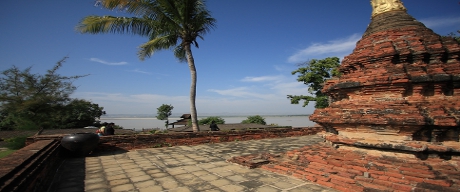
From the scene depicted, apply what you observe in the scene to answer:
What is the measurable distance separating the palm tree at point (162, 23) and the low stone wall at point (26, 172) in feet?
21.0

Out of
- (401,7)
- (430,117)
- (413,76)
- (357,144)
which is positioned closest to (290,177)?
(357,144)

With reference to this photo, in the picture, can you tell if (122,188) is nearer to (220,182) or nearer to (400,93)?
(220,182)

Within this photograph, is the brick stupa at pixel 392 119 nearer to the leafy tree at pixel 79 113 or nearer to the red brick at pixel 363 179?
the red brick at pixel 363 179

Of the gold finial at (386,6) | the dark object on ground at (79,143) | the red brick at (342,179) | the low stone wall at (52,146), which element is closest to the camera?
the low stone wall at (52,146)

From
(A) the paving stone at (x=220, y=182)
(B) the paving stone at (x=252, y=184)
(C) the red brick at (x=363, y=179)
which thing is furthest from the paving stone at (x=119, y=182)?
(C) the red brick at (x=363, y=179)

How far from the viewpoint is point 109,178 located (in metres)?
4.05

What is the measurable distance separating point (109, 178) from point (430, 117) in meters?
5.50

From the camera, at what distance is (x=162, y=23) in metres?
9.86

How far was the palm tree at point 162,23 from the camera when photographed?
356 inches

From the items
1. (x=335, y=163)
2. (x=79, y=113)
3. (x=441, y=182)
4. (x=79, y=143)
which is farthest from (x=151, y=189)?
(x=79, y=113)

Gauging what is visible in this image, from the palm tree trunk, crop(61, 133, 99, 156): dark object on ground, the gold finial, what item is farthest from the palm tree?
the gold finial

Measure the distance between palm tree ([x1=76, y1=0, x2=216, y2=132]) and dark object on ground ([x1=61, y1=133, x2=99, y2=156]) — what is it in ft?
14.8

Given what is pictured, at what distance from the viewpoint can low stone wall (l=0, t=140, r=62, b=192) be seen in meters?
2.51

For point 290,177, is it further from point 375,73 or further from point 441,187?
point 375,73
